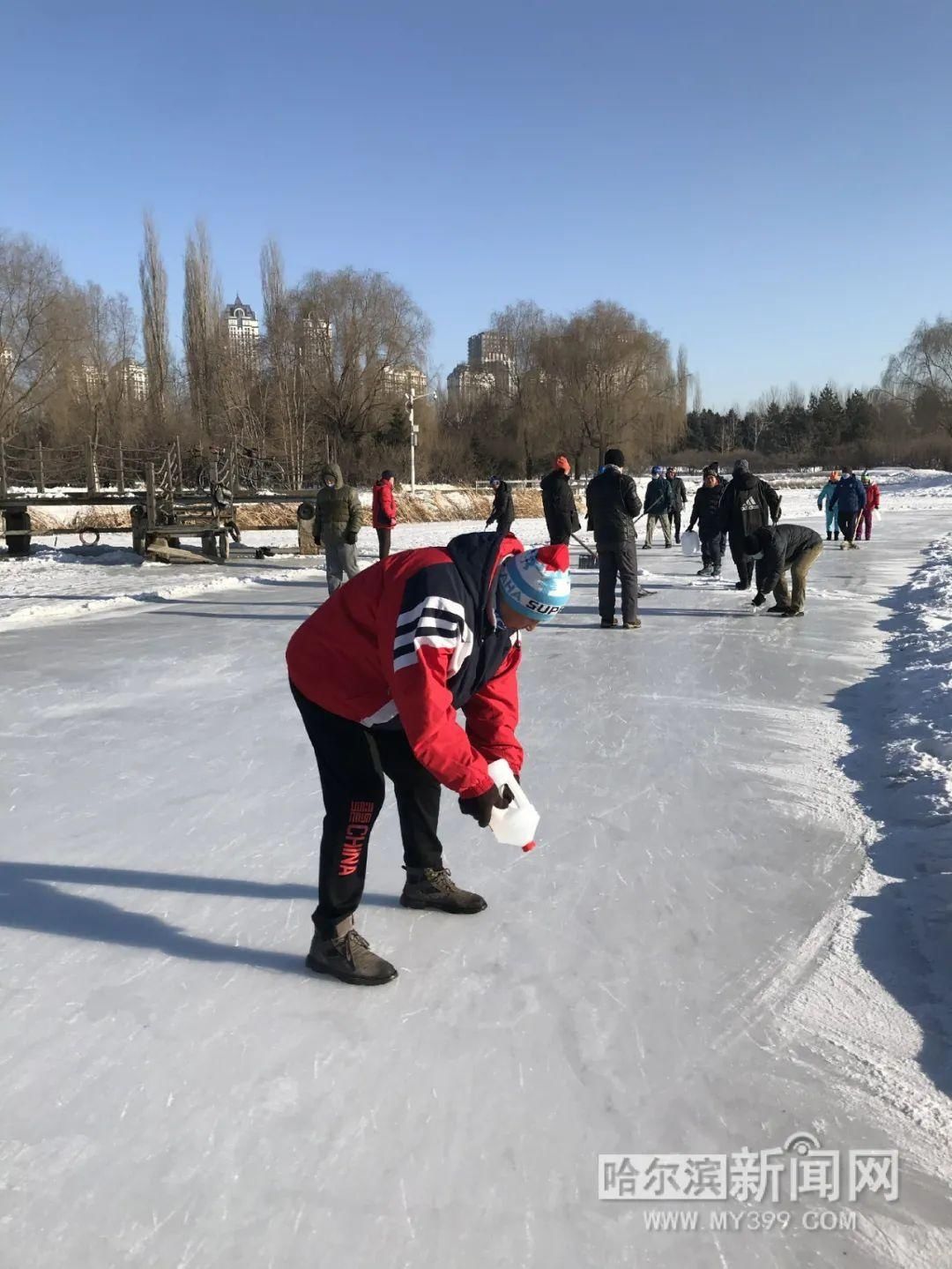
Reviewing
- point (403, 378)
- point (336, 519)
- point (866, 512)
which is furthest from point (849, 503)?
point (403, 378)

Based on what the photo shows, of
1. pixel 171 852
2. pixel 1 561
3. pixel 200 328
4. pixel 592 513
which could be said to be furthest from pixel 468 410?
pixel 171 852

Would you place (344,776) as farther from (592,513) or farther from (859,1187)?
(592,513)

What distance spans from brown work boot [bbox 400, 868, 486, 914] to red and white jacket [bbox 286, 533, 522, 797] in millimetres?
689

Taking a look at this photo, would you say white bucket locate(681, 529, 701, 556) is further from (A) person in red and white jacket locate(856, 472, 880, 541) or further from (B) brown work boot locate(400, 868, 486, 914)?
(B) brown work boot locate(400, 868, 486, 914)

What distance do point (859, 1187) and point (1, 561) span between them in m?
15.1

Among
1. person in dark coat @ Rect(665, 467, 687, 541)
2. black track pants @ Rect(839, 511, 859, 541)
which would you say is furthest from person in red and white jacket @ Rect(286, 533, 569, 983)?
black track pants @ Rect(839, 511, 859, 541)

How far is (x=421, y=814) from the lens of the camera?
2.89 meters

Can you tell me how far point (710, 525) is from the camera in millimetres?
12023

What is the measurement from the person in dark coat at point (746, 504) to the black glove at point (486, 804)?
723cm

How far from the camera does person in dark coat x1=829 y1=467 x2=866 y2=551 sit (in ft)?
53.7

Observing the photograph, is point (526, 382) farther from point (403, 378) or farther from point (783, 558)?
point (783, 558)

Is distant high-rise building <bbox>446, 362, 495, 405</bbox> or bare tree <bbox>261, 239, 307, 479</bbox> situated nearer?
bare tree <bbox>261, 239, 307, 479</bbox>

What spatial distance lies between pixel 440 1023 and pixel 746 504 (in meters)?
7.67

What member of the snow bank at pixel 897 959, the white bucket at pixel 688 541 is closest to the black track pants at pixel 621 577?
the snow bank at pixel 897 959
